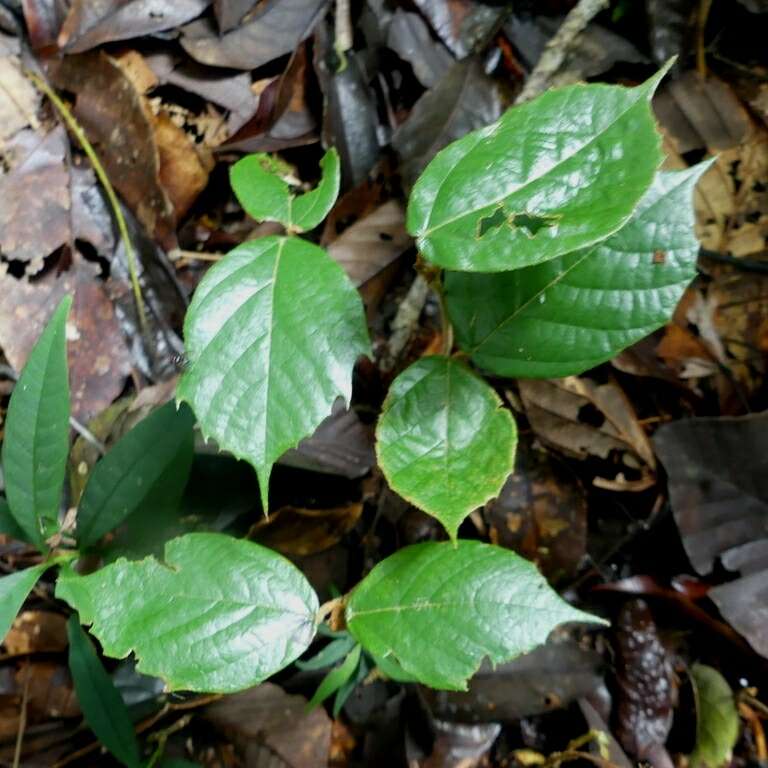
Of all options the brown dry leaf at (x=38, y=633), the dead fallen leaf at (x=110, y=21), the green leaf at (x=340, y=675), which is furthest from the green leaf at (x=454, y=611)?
the dead fallen leaf at (x=110, y=21)

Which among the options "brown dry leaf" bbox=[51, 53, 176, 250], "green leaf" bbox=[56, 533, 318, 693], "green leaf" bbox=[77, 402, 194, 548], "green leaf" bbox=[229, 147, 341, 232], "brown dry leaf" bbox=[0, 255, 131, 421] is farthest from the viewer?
"brown dry leaf" bbox=[51, 53, 176, 250]

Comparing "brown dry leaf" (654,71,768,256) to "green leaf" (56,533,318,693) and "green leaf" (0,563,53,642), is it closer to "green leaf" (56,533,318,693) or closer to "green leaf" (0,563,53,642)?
"green leaf" (56,533,318,693)

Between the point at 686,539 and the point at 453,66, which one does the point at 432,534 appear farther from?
the point at 453,66

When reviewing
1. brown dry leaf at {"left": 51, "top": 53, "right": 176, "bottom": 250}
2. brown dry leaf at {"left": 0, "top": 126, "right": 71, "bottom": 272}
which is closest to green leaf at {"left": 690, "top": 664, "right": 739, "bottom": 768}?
brown dry leaf at {"left": 51, "top": 53, "right": 176, "bottom": 250}

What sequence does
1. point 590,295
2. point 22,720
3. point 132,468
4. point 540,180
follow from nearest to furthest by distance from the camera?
1. point 540,180
2. point 590,295
3. point 132,468
4. point 22,720

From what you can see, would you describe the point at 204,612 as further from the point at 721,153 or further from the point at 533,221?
the point at 721,153

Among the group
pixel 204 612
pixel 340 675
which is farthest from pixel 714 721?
pixel 204 612
